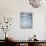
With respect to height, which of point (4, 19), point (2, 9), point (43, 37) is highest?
point (2, 9)

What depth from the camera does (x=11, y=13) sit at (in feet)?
13.6

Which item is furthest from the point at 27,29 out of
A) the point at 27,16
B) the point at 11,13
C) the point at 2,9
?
the point at 2,9

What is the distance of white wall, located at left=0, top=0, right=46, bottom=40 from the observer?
4109 millimetres

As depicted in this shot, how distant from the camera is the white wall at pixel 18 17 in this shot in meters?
4.11

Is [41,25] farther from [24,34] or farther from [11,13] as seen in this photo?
[11,13]

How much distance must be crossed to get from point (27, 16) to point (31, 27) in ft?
1.37

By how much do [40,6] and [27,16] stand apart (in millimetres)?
602

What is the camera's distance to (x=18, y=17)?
163 inches

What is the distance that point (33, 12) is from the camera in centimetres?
420

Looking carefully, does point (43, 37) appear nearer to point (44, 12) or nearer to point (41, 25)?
point (41, 25)

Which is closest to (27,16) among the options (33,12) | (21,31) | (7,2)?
(33,12)

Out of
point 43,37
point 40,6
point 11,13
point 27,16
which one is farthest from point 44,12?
point 11,13

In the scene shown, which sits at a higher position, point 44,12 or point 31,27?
point 44,12

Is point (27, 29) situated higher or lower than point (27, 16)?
lower
